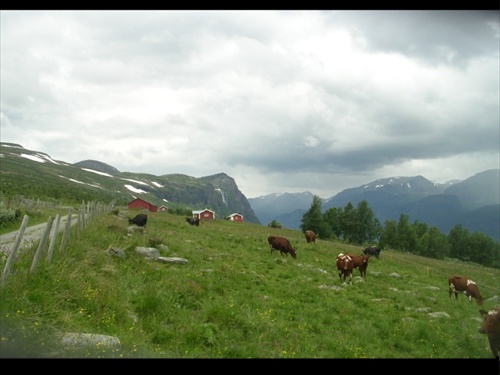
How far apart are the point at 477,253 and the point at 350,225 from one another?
124ft

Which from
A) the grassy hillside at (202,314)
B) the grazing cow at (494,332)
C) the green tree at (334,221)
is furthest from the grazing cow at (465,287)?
the green tree at (334,221)

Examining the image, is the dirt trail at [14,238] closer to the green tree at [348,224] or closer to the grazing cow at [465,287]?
the grazing cow at [465,287]

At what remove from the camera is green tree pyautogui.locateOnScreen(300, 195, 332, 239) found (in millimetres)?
84250

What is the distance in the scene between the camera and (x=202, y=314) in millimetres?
8953

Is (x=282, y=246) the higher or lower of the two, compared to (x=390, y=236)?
higher

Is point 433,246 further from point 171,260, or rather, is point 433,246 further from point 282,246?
point 171,260

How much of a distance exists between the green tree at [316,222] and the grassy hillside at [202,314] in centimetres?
6831

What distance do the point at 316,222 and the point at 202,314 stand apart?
7776 cm

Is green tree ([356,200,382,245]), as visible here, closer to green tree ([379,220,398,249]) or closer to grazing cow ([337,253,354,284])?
green tree ([379,220,398,249])

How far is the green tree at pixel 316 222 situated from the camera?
84.2 metres

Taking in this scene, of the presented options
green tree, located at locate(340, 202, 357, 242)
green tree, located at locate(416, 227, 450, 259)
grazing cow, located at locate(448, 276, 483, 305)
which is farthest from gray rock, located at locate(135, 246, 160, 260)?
green tree, located at locate(416, 227, 450, 259)

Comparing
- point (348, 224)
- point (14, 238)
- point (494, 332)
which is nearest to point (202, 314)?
point (494, 332)

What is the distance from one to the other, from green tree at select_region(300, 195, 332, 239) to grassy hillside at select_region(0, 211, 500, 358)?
68312mm

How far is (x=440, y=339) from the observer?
992 centimetres
